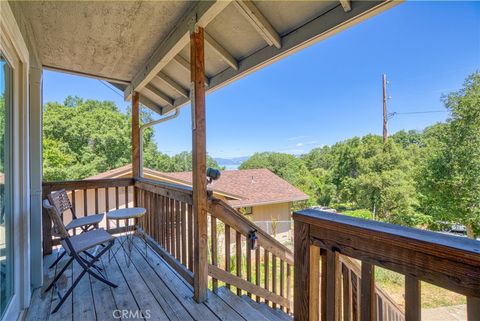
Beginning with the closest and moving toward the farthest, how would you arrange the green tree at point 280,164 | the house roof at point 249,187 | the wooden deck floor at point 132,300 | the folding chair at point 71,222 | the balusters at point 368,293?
the balusters at point 368,293 → the wooden deck floor at point 132,300 → the folding chair at point 71,222 → the house roof at point 249,187 → the green tree at point 280,164

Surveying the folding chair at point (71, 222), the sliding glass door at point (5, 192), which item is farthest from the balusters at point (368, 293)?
the folding chair at point (71, 222)

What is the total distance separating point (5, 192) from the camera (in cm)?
167

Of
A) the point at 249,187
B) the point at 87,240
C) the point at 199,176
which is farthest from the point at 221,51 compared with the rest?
the point at 249,187

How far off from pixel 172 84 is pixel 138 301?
2.60m

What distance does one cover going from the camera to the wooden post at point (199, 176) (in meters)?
2.06

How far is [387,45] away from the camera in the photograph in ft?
50.4

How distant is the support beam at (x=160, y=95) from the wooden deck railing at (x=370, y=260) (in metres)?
3.43

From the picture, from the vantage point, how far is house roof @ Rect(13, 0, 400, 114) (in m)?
1.77

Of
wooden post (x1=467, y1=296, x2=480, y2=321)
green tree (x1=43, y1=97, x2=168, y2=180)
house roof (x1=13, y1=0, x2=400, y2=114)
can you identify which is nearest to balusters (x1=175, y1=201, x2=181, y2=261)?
house roof (x1=13, y1=0, x2=400, y2=114)

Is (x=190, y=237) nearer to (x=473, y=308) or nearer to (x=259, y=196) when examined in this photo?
(x=473, y=308)

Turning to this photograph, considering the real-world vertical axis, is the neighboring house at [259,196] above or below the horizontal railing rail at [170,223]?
below

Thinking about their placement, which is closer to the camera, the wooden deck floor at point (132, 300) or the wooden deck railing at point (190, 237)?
the wooden deck floor at point (132, 300)

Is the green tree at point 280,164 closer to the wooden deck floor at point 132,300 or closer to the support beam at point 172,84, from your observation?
the support beam at point 172,84

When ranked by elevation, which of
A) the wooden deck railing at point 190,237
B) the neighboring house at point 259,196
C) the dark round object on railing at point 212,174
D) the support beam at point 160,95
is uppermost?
the support beam at point 160,95
